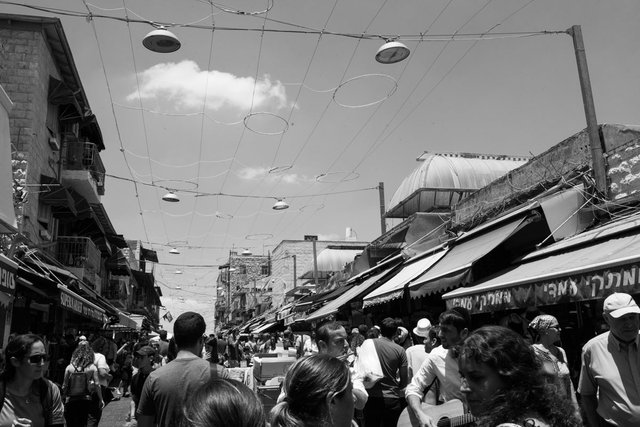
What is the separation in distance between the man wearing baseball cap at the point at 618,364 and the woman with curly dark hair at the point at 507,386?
230 centimetres

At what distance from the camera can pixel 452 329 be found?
13.8 ft

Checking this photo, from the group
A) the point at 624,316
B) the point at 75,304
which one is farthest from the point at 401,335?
the point at 75,304

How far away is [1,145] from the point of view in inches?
398

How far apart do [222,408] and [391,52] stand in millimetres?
9377

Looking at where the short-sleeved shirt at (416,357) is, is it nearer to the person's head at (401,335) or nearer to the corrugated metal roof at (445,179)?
the person's head at (401,335)

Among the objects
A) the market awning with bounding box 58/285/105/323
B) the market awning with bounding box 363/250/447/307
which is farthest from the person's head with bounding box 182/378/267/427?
the market awning with bounding box 58/285/105/323

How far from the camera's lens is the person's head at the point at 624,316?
403cm

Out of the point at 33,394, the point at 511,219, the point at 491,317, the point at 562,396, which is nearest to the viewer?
the point at 562,396

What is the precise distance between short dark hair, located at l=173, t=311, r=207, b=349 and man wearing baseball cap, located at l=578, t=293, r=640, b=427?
298cm

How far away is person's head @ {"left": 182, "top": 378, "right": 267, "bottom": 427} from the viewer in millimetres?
1561

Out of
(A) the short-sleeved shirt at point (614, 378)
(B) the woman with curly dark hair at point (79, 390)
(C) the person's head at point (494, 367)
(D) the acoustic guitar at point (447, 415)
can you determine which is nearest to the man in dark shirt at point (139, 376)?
(B) the woman with curly dark hair at point (79, 390)

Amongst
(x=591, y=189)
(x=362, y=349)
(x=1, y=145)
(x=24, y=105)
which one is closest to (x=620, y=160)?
(x=591, y=189)

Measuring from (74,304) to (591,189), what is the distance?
10860 millimetres

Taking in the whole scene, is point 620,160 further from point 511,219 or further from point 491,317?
point 491,317
